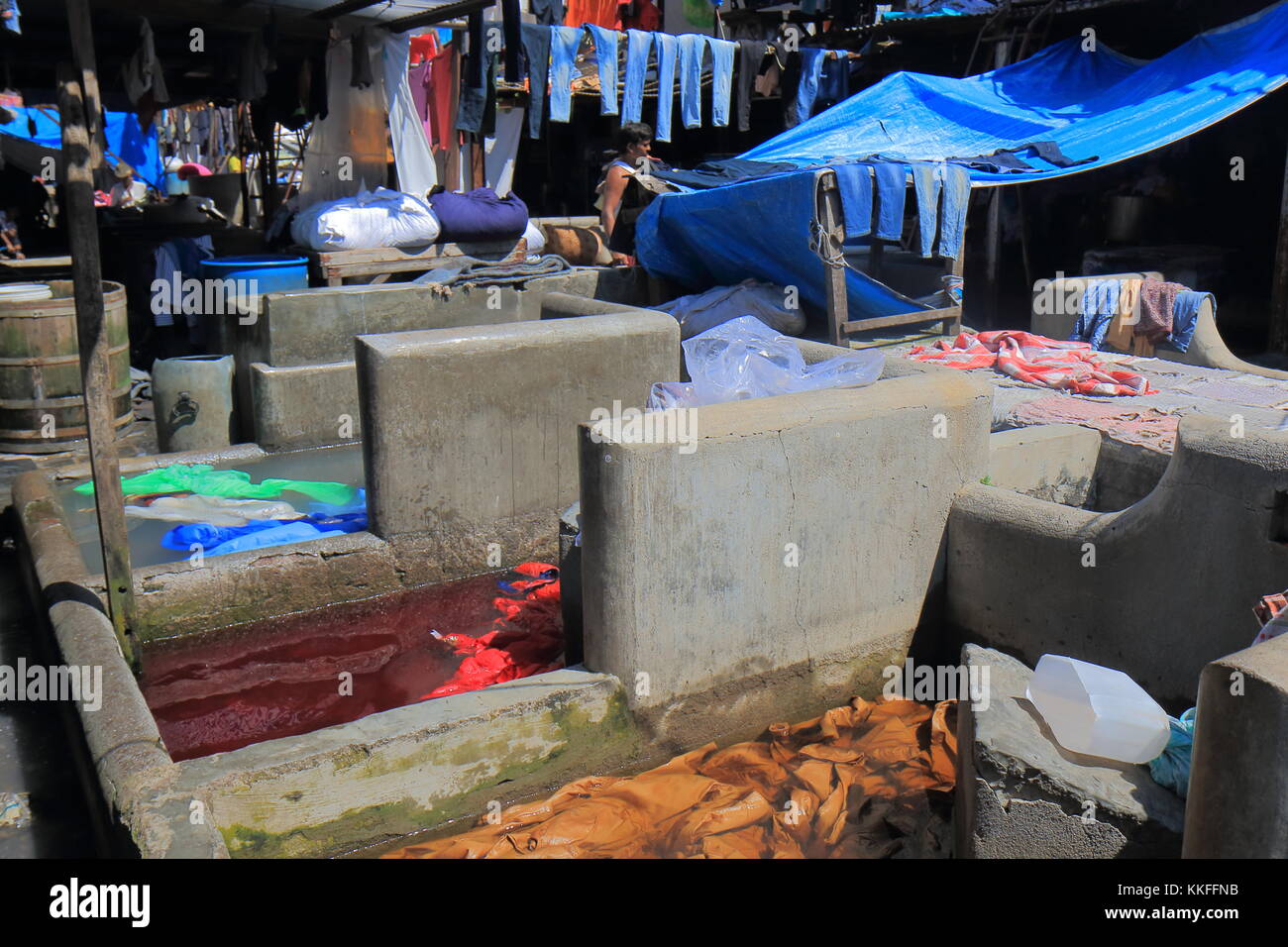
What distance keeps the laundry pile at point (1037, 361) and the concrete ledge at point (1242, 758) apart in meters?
4.75

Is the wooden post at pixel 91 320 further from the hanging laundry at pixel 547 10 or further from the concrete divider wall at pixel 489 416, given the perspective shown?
the hanging laundry at pixel 547 10

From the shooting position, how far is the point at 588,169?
52.0ft

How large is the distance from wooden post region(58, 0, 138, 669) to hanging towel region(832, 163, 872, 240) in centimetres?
560

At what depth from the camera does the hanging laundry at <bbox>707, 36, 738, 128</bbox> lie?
12336mm

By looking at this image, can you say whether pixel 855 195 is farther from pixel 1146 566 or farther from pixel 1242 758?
pixel 1242 758

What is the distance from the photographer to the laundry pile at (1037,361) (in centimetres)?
693

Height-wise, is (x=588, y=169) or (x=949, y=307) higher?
(x=588, y=169)

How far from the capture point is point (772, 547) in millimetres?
4277

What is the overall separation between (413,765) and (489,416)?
2.44m

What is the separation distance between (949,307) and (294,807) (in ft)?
24.0

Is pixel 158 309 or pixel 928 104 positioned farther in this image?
pixel 928 104
